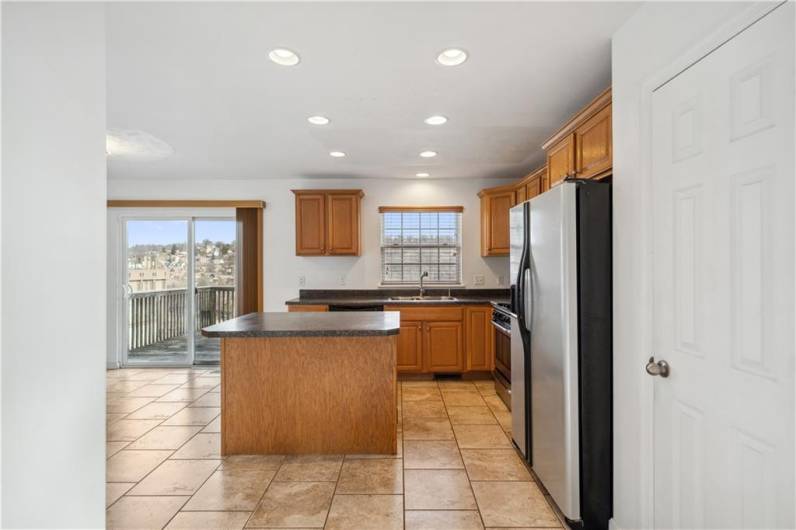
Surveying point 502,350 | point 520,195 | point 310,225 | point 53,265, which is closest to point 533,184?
point 520,195

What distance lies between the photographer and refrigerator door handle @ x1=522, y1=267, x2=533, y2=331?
2383 millimetres

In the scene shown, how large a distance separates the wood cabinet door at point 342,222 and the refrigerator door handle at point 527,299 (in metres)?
2.80


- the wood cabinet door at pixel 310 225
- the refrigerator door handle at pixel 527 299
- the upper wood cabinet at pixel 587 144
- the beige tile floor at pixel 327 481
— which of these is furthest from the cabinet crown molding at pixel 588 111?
the wood cabinet door at pixel 310 225

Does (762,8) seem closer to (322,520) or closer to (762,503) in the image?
(762,503)

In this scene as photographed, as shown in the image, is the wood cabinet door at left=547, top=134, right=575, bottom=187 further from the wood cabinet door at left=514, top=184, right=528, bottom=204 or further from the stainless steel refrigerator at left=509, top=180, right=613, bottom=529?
the wood cabinet door at left=514, top=184, right=528, bottom=204

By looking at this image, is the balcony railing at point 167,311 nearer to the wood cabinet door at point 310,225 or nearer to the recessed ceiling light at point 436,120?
the wood cabinet door at point 310,225

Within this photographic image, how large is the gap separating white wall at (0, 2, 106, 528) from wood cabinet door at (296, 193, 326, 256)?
382 cm

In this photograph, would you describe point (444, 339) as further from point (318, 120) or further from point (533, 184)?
point (318, 120)

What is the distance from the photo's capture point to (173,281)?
532 cm

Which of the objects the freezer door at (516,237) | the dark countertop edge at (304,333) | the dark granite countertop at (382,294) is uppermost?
the freezer door at (516,237)

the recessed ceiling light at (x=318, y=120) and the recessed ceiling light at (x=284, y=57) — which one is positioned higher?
the recessed ceiling light at (x=318, y=120)

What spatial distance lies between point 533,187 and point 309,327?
273 cm

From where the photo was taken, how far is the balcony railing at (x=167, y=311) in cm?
531

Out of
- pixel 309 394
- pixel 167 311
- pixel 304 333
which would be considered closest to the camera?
pixel 304 333
